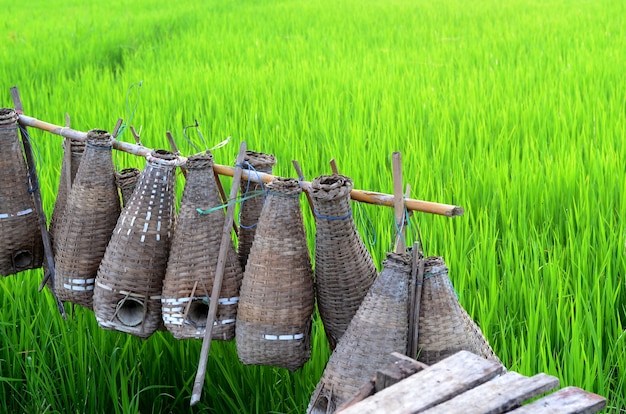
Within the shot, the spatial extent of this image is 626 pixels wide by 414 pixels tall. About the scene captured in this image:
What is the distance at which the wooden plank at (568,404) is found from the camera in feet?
3.68

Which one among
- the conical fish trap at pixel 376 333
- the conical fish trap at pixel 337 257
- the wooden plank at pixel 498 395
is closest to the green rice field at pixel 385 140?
the conical fish trap at pixel 337 257

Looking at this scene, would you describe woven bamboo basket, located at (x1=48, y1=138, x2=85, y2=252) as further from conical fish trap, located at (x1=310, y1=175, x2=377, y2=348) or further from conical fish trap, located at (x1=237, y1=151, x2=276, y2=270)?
conical fish trap, located at (x1=310, y1=175, x2=377, y2=348)

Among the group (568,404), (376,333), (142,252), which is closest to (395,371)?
(376,333)

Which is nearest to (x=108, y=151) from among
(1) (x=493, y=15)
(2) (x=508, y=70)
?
(2) (x=508, y=70)

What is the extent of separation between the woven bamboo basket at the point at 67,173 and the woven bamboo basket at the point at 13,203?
2.3 inches

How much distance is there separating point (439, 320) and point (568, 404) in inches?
11.7

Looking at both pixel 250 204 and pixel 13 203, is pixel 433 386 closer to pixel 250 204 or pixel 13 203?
pixel 250 204

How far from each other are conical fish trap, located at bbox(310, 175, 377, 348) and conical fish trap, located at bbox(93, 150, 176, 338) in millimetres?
365

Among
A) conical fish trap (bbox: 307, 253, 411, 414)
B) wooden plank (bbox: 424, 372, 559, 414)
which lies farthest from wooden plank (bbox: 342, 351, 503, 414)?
conical fish trap (bbox: 307, 253, 411, 414)

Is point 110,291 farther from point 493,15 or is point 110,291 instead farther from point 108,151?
point 493,15

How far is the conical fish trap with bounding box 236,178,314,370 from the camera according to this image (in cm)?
151

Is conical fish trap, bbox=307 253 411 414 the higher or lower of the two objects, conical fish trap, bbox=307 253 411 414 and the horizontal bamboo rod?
the lower

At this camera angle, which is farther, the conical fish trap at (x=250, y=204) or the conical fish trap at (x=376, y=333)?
the conical fish trap at (x=250, y=204)

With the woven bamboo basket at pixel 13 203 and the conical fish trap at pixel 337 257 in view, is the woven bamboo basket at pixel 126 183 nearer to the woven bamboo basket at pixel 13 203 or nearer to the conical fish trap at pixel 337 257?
the woven bamboo basket at pixel 13 203
